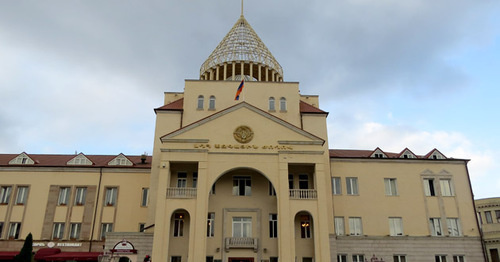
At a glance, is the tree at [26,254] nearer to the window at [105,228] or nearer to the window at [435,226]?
the window at [105,228]

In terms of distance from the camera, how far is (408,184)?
121 ft

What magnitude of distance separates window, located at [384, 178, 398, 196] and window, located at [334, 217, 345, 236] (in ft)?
18.1

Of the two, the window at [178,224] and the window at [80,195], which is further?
the window at [80,195]

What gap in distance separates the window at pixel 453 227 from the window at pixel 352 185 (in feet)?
30.4

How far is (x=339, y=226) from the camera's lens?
115ft

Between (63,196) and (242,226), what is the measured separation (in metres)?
19.9

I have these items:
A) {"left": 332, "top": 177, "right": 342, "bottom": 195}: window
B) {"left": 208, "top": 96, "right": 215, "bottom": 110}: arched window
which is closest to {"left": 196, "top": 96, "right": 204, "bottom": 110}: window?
{"left": 208, "top": 96, "right": 215, "bottom": 110}: arched window

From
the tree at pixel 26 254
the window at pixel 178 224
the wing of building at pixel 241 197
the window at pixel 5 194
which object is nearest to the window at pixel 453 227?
the wing of building at pixel 241 197

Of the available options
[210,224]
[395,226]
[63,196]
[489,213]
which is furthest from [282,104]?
[489,213]

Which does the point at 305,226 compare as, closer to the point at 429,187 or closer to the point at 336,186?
the point at 336,186

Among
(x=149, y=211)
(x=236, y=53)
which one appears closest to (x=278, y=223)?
(x=149, y=211)

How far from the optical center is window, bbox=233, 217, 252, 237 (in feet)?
107

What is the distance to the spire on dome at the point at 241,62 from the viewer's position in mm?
44906

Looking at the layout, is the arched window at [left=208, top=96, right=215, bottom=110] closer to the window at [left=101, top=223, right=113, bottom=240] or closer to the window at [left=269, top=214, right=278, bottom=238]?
the window at [left=269, top=214, right=278, bottom=238]
